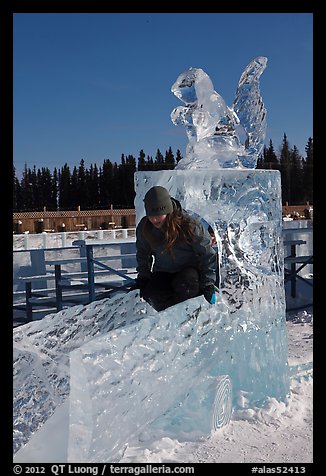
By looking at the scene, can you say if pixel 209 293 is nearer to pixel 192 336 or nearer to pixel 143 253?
pixel 192 336

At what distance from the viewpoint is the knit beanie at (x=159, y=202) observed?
10.5 feet

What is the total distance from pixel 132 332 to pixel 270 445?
1.04 m

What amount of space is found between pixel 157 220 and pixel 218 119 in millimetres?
1063

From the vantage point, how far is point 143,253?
3613 millimetres

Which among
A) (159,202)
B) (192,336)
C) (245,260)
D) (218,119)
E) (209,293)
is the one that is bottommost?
(192,336)

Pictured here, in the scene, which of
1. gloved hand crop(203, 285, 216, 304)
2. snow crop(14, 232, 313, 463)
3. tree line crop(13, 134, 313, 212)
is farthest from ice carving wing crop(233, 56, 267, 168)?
tree line crop(13, 134, 313, 212)

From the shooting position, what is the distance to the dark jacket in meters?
3.31

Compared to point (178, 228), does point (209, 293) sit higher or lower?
lower

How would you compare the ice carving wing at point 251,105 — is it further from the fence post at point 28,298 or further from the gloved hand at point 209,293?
the fence post at point 28,298

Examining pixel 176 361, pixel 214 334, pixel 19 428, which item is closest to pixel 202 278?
pixel 214 334

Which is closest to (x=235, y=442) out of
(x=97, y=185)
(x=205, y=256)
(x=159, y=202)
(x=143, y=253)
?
(x=205, y=256)

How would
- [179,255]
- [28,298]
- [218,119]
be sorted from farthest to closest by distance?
[28,298]
[218,119]
[179,255]

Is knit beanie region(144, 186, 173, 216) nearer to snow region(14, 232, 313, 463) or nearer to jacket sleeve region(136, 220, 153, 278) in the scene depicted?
jacket sleeve region(136, 220, 153, 278)

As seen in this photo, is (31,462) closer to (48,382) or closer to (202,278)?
(48,382)
